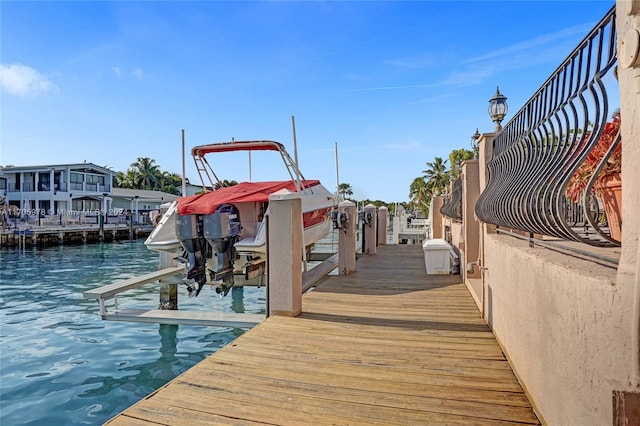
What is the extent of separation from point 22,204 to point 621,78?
156 feet

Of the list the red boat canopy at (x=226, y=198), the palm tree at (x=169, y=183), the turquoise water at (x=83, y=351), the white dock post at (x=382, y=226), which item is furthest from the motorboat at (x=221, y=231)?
the palm tree at (x=169, y=183)

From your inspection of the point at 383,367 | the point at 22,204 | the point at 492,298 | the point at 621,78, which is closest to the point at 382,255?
the point at 492,298

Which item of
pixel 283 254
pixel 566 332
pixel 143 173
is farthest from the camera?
pixel 143 173

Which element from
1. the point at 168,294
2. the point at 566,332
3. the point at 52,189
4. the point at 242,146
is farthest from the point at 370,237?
the point at 52,189

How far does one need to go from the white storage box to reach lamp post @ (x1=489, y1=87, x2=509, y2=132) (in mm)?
3293

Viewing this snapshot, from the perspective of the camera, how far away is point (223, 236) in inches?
251

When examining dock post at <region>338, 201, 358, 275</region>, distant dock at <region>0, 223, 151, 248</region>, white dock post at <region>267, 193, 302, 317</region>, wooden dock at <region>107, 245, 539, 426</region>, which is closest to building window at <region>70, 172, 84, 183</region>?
distant dock at <region>0, 223, 151, 248</region>

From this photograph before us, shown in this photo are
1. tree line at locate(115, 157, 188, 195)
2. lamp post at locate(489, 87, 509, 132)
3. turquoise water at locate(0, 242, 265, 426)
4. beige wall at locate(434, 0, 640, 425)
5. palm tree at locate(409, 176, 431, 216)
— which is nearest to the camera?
beige wall at locate(434, 0, 640, 425)

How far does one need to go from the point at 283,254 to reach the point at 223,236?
2068 mm

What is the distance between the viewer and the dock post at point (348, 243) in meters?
7.88

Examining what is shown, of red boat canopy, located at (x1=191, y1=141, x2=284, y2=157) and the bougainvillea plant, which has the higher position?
red boat canopy, located at (x1=191, y1=141, x2=284, y2=157)

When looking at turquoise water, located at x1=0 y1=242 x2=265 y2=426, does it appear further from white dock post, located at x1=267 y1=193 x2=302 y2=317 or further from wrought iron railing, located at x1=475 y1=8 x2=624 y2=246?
wrought iron railing, located at x1=475 y1=8 x2=624 y2=246

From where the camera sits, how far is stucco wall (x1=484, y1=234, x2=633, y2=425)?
4.60 feet

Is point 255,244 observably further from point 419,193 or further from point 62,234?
point 419,193
